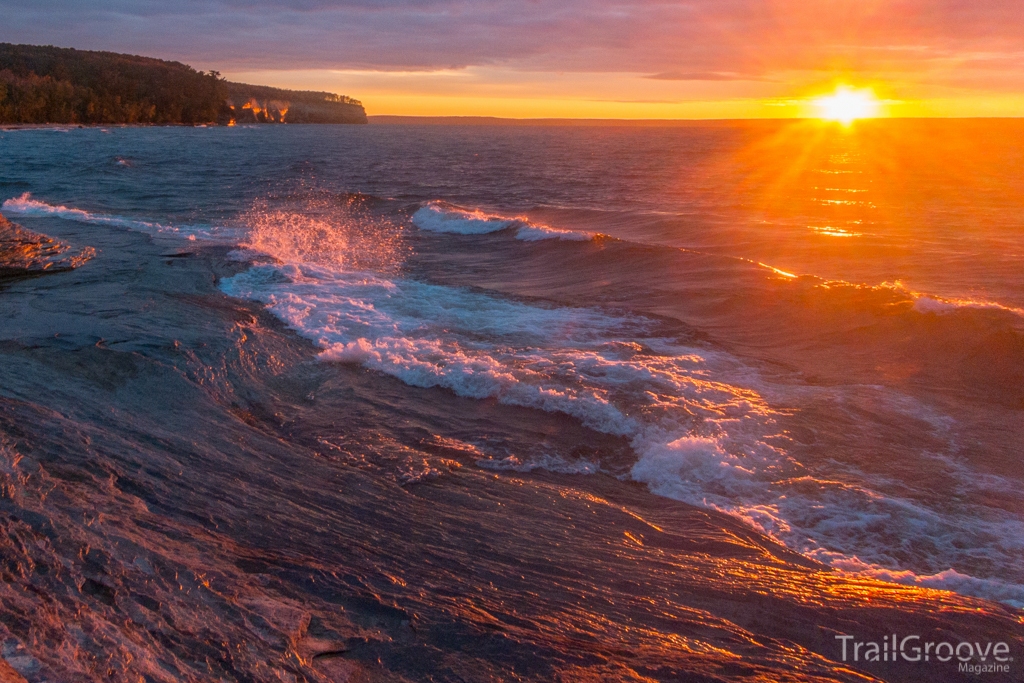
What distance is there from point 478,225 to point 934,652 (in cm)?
1697

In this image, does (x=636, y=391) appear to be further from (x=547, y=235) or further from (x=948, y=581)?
(x=547, y=235)

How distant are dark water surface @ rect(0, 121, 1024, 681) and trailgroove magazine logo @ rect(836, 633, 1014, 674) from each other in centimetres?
6

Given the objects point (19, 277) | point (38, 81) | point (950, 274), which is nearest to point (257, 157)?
point (19, 277)

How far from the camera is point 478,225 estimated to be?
19.7m

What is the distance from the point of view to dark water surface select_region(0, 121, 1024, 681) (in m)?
3.35

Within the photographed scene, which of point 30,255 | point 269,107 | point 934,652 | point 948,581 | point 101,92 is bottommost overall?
point 934,652

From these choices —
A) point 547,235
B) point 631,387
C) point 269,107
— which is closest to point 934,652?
point 631,387

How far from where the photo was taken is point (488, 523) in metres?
4.70

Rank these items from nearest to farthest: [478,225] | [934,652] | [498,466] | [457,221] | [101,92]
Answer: [934,652]
[498,466]
[478,225]
[457,221]
[101,92]

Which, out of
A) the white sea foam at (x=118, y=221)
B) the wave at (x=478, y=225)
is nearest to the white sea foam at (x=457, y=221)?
the wave at (x=478, y=225)

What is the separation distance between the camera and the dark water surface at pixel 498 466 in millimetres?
3352

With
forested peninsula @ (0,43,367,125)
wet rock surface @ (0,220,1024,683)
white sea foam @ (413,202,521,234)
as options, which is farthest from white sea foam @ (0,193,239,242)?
forested peninsula @ (0,43,367,125)

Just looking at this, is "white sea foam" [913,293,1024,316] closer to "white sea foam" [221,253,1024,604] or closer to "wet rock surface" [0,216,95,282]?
"white sea foam" [221,253,1024,604]

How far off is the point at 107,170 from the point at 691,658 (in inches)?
1438
